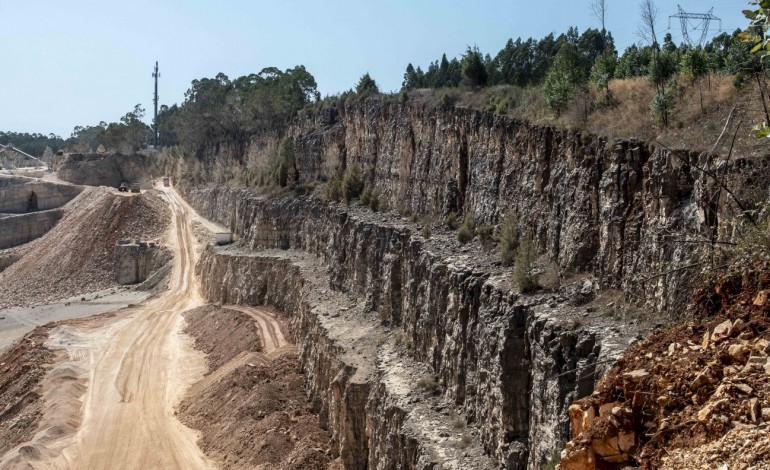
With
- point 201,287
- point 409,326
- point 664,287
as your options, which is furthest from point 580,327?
point 201,287

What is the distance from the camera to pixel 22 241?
85.8m

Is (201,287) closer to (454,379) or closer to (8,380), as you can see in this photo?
(8,380)

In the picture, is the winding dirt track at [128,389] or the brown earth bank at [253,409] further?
the winding dirt track at [128,389]

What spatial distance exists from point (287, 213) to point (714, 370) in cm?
4441

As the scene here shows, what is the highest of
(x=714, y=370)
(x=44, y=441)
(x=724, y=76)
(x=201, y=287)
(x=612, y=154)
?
(x=724, y=76)

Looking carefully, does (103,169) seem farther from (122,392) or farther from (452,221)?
(452,221)

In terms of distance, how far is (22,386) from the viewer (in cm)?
4409

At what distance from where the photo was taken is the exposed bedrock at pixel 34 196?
91.4 m

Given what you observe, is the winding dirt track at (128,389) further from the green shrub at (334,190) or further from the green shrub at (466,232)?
the green shrub at (466,232)

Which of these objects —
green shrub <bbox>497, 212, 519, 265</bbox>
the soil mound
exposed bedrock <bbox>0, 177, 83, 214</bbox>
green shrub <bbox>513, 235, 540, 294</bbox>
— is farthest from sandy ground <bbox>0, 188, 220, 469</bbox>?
exposed bedrock <bbox>0, 177, 83, 214</bbox>

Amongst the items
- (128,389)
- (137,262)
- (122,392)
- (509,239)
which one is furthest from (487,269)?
(137,262)

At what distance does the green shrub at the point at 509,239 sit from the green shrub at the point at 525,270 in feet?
5.00

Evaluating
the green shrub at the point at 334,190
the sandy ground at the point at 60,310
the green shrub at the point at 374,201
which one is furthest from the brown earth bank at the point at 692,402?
the sandy ground at the point at 60,310

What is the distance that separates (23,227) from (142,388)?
50.2 metres
